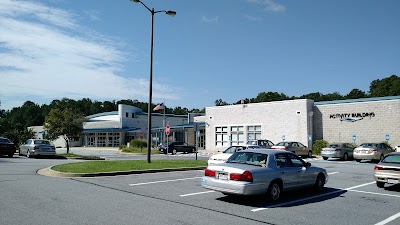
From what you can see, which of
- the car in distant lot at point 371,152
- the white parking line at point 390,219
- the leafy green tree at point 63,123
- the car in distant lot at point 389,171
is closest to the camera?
the white parking line at point 390,219

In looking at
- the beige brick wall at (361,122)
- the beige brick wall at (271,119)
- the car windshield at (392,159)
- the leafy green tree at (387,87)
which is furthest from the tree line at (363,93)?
the car windshield at (392,159)

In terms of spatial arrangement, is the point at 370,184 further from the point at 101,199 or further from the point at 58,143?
the point at 58,143

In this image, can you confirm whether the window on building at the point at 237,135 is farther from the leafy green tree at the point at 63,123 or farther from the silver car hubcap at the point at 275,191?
the silver car hubcap at the point at 275,191

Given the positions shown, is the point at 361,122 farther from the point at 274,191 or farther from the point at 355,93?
the point at 355,93

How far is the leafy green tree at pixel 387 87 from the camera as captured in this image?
81438 mm

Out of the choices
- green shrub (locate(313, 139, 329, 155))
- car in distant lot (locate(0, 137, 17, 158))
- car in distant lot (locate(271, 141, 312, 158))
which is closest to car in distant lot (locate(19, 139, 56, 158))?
car in distant lot (locate(0, 137, 17, 158))

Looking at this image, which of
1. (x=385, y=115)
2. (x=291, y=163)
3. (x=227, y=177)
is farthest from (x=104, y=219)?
(x=385, y=115)

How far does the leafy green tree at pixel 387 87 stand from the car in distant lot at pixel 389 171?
2990 inches

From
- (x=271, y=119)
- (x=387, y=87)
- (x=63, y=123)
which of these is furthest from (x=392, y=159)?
(x=387, y=87)

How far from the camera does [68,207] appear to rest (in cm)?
877

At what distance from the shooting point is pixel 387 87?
87.1 metres

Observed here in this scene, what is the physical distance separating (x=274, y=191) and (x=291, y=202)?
54 cm

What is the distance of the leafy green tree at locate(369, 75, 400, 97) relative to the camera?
81.4m

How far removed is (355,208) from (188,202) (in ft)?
13.8
